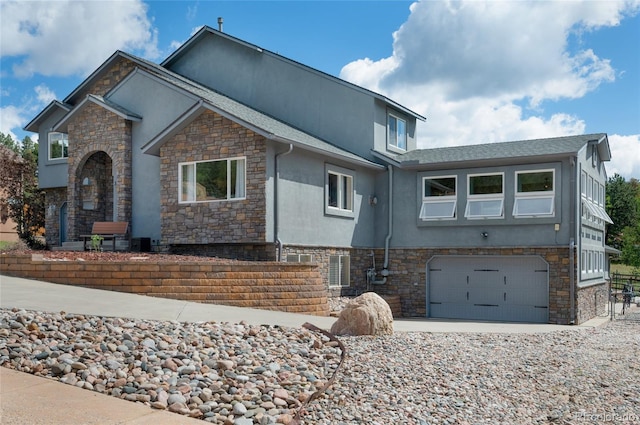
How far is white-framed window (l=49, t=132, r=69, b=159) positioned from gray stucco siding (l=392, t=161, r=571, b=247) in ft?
43.3

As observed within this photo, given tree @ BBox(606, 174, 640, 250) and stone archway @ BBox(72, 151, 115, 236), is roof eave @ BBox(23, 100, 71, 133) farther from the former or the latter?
tree @ BBox(606, 174, 640, 250)

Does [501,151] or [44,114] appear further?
[44,114]

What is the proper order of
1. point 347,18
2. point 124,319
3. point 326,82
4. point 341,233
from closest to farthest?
point 124,319 → point 347,18 → point 341,233 → point 326,82

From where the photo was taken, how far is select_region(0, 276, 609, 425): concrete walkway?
502cm

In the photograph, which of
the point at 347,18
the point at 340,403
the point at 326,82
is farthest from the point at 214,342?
the point at 326,82

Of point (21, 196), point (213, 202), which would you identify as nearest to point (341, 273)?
point (213, 202)

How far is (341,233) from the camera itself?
1833cm

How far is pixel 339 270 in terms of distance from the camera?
1839 centimetres

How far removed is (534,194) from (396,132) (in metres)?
5.57

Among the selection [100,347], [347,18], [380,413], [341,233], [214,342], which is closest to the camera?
[380,413]

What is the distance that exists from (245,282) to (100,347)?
16.1ft

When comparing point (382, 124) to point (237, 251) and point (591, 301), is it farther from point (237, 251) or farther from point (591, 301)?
point (591, 301)

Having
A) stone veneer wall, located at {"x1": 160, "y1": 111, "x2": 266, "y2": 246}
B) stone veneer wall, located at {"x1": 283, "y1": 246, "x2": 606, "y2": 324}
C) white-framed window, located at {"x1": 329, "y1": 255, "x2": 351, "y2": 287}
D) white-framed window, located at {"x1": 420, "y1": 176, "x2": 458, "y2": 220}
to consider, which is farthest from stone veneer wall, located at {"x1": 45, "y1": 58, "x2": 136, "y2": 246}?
white-framed window, located at {"x1": 420, "y1": 176, "x2": 458, "y2": 220}

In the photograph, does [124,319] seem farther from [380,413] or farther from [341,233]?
[341,233]
